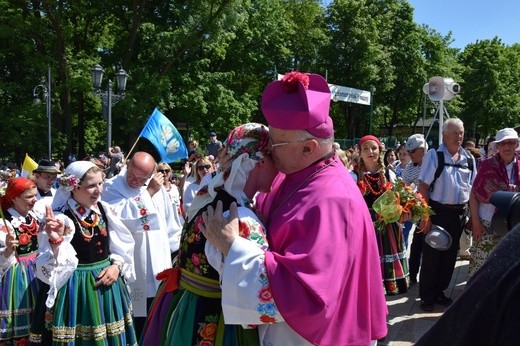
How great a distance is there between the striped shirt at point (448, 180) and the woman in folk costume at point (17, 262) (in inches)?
153

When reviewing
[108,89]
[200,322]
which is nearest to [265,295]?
[200,322]

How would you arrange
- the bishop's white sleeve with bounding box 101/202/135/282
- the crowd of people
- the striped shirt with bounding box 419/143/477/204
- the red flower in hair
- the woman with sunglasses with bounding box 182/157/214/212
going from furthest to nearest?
1. the woman with sunglasses with bounding box 182/157/214/212
2. the striped shirt with bounding box 419/143/477/204
3. the bishop's white sleeve with bounding box 101/202/135/282
4. the red flower in hair
5. the crowd of people

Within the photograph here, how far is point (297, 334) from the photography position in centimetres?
196

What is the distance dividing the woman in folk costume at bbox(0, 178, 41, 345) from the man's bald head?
86cm

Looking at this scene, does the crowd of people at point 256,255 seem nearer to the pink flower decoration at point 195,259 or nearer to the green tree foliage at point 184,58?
the pink flower decoration at point 195,259

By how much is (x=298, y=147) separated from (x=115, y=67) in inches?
908

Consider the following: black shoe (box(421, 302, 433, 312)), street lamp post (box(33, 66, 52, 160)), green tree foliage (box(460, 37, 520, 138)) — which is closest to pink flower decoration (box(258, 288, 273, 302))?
black shoe (box(421, 302, 433, 312))

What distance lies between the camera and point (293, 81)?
6.81 ft

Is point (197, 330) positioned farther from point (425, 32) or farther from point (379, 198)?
point (425, 32)

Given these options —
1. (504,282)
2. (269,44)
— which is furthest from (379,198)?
(269,44)

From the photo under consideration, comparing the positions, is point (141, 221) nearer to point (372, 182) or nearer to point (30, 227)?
point (30, 227)

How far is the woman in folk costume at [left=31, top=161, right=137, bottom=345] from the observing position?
3486 millimetres

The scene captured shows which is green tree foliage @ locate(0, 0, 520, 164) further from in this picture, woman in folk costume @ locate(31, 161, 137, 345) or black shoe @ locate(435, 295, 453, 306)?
woman in folk costume @ locate(31, 161, 137, 345)

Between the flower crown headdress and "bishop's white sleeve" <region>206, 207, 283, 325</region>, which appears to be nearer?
"bishop's white sleeve" <region>206, 207, 283, 325</region>
